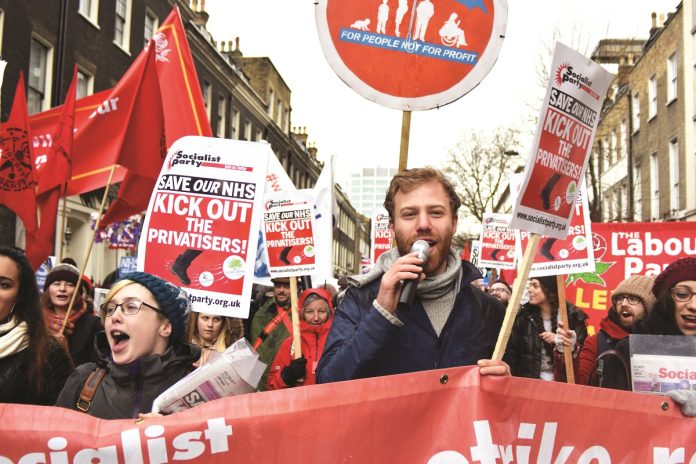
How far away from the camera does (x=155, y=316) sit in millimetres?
2828

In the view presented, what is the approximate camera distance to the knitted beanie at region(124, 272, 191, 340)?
2.84m

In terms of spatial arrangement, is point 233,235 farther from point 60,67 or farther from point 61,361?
point 60,67

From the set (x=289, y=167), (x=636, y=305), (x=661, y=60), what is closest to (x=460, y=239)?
(x=289, y=167)

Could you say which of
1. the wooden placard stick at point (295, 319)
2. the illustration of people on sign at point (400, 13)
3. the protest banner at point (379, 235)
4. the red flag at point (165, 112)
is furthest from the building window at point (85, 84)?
the illustration of people on sign at point (400, 13)

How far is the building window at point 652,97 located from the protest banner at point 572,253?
25839mm

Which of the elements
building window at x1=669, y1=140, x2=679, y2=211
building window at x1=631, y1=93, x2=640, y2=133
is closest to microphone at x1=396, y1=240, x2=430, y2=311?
building window at x1=669, y1=140, x2=679, y2=211

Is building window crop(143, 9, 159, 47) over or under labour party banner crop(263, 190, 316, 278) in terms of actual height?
over

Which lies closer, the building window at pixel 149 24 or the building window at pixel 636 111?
the building window at pixel 149 24

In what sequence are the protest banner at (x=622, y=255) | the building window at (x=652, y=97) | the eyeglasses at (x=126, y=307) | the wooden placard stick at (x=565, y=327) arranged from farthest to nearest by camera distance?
the building window at (x=652, y=97) < the protest banner at (x=622, y=255) < the wooden placard stick at (x=565, y=327) < the eyeglasses at (x=126, y=307)

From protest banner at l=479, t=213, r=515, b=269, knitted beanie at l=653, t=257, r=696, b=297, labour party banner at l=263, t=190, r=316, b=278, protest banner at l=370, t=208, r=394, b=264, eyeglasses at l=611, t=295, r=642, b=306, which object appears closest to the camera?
knitted beanie at l=653, t=257, r=696, b=297

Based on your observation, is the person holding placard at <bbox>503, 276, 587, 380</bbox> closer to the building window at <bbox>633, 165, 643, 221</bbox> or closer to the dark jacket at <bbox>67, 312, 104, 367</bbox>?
the dark jacket at <bbox>67, 312, 104, 367</bbox>

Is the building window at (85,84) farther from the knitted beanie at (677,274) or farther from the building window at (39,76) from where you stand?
the knitted beanie at (677,274)

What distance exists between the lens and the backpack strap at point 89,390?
2.67 m

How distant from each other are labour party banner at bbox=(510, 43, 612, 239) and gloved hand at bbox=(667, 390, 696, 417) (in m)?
0.66
